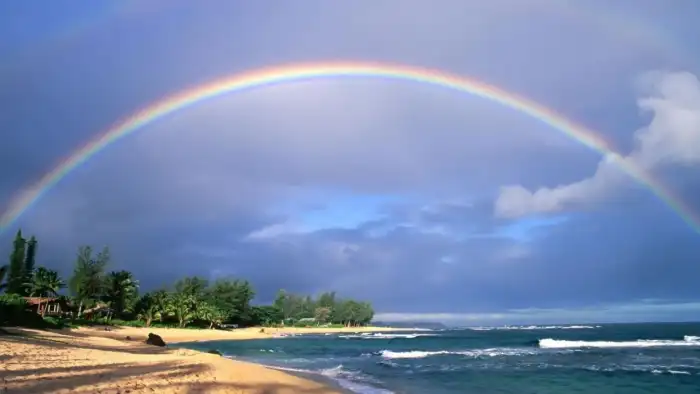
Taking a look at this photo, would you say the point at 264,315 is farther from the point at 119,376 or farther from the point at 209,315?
the point at 119,376

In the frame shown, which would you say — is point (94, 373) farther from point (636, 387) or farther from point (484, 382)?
point (636, 387)

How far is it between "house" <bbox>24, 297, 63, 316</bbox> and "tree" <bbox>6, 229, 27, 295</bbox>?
3.93 metres

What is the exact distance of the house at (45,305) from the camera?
59756mm

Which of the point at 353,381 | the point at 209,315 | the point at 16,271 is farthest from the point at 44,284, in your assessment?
the point at 353,381

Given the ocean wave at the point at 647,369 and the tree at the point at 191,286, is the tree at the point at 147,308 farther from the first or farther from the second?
the ocean wave at the point at 647,369

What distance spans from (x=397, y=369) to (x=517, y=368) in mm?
7841

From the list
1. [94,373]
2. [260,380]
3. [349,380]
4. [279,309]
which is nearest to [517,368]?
[349,380]

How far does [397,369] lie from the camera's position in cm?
3431

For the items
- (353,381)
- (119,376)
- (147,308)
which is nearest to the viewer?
(119,376)

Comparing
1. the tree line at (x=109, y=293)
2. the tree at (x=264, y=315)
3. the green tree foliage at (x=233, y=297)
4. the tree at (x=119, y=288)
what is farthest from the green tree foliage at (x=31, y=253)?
the tree at (x=264, y=315)

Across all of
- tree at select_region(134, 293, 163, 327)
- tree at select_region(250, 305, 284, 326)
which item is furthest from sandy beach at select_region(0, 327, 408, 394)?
tree at select_region(250, 305, 284, 326)

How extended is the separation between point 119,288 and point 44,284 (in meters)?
10.9

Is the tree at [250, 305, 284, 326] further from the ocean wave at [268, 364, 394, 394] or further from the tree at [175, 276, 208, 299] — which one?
the ocean wave at [268, 364, 394, 394]

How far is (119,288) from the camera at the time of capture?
78.8 meters
